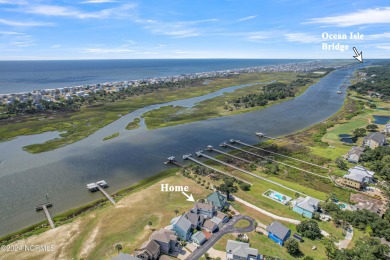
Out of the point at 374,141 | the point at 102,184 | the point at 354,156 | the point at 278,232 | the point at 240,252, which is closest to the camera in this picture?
the point at 240,252

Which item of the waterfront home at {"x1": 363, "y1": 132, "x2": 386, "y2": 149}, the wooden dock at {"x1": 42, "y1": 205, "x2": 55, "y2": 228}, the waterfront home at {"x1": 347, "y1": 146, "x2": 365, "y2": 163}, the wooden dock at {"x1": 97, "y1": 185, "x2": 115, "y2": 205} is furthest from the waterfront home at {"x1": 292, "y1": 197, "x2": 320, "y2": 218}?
the wooden dock at {"x1": 42, "y1": 205, "x2": 55, "y2": 228}

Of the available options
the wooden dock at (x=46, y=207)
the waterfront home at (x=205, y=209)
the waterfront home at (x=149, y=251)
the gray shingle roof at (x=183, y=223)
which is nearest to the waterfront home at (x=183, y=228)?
the gray shingle roof at (x=183, y=223)

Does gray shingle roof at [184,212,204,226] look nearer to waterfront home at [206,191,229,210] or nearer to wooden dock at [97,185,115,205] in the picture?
waterfront home at [206,191,229,210]

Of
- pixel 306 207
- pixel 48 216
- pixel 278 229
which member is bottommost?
pixel 48 216

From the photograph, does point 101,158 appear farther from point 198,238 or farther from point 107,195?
point 198,238

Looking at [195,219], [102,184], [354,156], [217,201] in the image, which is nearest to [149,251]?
[195,219]

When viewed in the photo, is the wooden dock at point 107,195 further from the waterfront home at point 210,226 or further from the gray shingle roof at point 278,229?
the gray shingle roof at point 278,229
